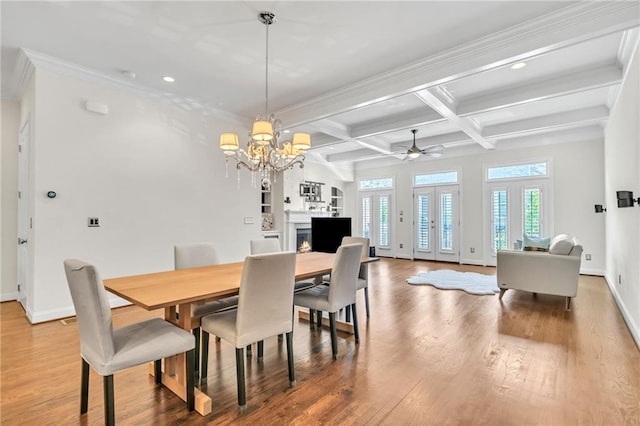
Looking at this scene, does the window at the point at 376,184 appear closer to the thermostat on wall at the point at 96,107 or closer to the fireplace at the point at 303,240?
the fireplace at the point at 303,240

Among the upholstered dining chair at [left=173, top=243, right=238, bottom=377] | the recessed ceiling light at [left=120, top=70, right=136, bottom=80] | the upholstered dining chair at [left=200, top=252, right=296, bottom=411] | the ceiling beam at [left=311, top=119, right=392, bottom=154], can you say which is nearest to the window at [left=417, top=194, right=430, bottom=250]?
the ceiling beam at [left=311, top=119, right=392, bottom=154]

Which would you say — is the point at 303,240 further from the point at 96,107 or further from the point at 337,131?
the point at 96,107

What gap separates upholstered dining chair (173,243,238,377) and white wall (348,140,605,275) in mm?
6391

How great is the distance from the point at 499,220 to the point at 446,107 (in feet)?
12.8

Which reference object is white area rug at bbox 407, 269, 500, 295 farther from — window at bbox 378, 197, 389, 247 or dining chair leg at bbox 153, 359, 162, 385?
dining chair leg at bbox 153, 359, 162, 385

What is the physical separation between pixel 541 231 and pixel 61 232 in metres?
8.12

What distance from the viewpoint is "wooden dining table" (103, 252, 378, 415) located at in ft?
6.15

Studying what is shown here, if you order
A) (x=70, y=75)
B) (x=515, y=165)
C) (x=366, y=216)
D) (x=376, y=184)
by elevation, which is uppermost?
(x=70, y=75)

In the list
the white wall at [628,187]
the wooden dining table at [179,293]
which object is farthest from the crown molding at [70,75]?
the white wall at [628,187]

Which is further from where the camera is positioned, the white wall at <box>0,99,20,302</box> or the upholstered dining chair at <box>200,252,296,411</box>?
the white wall at <box>0,99,20,302</box>

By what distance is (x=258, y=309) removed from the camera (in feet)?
6.89

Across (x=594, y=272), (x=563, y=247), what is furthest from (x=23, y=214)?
(x=594, y=272)

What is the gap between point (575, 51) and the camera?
333cm

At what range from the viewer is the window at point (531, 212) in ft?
21.8
